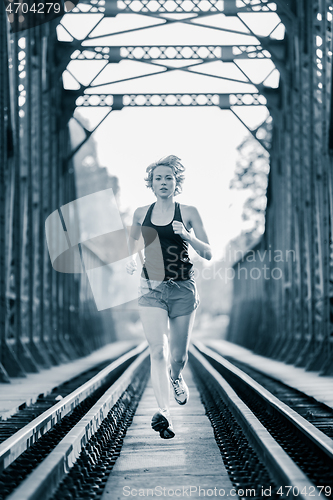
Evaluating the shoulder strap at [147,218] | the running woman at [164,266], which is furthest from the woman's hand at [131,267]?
the shoulder strap at [147,218]

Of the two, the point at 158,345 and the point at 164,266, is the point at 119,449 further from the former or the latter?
the point at 164,266

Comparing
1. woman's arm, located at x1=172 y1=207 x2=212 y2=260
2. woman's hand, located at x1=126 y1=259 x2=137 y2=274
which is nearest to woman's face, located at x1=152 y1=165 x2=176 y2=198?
woman's arm, located at x1=172 y1=207 x2=212 y2=260

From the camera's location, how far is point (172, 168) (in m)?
5.28

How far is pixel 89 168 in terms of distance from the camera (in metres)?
66.1

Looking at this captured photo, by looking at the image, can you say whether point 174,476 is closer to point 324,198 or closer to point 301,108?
point 324,198

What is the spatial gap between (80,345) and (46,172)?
569cm

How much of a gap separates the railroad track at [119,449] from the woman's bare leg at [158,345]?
57 centimetres

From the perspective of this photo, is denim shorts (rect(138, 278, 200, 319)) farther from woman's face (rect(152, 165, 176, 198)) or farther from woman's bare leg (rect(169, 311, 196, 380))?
woman's face (rect(152, 165, 176, 198))

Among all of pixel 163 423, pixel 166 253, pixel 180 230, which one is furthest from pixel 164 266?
pixel 163 423

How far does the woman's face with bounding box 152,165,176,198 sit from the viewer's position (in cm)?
526

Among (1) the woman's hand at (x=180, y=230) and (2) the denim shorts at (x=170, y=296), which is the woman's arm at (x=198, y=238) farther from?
(2) the denim shorts at (x=170, y=296)

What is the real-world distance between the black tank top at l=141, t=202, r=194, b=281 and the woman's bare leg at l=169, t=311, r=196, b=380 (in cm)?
33

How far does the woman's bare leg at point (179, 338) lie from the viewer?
5469 millimetres

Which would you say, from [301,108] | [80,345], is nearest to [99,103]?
[301,108]
